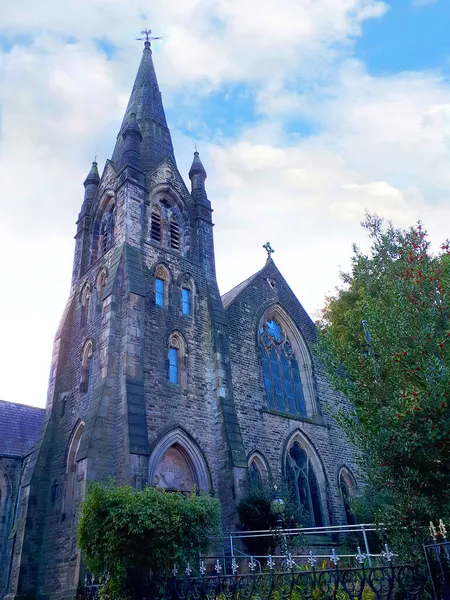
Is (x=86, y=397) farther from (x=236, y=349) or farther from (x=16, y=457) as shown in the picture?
(x=16, y=457)

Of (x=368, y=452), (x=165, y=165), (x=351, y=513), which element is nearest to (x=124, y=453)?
(x=368, y=452)

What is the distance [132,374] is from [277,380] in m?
7.36

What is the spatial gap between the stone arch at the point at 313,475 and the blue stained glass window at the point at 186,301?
6051 millimetres

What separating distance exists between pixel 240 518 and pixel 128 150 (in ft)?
46.3

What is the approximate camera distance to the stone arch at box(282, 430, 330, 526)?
1666cm

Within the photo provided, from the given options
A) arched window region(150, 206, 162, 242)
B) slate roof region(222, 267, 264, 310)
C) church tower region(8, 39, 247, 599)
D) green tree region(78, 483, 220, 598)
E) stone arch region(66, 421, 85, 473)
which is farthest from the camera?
slate roof region(222, 267, 264, 310)

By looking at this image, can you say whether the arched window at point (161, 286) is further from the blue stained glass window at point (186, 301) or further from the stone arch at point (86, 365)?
the stone arch at point (86, 365)

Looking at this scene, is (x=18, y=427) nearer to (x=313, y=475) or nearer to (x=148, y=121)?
(x=313, y=475)

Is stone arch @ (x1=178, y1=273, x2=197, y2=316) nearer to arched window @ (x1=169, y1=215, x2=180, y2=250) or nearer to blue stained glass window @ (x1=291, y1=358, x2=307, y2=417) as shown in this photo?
arched window @ (x1=169, y1=215, x2=180, y2=250)

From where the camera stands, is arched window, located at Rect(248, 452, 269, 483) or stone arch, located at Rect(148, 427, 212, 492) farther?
arched window, located at Rect(248, 452, 269, 483)

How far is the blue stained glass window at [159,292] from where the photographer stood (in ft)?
53.7

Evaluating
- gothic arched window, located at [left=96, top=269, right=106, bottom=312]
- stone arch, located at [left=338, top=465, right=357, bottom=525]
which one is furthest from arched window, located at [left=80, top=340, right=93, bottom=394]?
stone arch, located at [left=338, top=465, right=357, bottom=525]

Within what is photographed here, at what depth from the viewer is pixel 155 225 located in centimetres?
1842

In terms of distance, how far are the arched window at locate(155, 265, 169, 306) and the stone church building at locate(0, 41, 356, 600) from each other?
0.05 m
